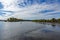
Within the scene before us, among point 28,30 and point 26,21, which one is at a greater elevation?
point 26,21

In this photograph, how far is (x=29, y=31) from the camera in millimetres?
1949

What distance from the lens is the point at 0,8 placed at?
2.05 meters

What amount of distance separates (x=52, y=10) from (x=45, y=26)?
1.00 ft

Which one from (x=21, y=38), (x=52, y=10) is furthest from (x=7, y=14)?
(x=52, y=10)

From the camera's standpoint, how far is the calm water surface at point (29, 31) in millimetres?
1914

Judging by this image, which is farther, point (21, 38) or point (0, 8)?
point (0, 8)

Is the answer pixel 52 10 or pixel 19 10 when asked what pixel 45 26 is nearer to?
pixel 52 10

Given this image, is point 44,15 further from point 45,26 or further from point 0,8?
point 0,8

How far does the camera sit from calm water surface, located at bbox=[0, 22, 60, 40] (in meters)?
1.91

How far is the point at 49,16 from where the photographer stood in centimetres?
197

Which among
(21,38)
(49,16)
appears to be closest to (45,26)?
(49,16)

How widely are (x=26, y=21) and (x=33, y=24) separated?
0.44 feet

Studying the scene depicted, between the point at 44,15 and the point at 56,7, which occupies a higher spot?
the point at 56,7

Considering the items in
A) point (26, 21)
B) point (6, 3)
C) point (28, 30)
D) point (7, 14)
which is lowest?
point (28, 30)
